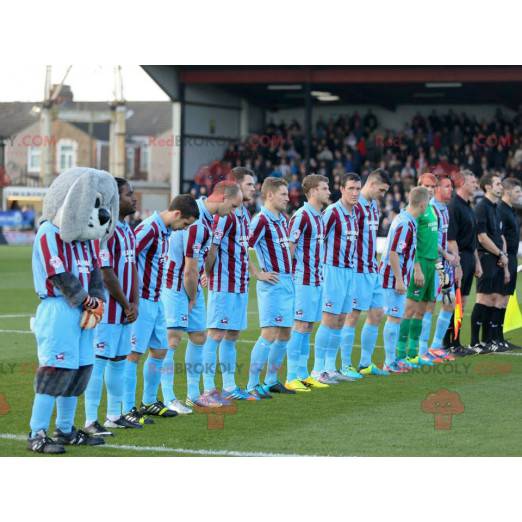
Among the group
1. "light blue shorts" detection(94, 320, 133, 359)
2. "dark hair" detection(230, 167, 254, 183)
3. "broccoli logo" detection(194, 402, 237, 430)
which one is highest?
"dark hair" detection(230, 167, 254, 183)

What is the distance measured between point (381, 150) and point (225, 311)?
92.8 ft

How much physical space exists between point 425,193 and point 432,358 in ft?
6.02

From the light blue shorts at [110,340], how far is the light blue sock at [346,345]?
360 centimetres

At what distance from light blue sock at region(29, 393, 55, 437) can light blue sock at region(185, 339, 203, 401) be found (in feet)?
6.80

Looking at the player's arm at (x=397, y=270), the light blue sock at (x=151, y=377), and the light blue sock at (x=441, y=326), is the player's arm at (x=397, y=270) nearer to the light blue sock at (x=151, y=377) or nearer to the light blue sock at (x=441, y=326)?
the light blue sock at (x=441, y=326)

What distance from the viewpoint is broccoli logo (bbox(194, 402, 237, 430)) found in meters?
7.99

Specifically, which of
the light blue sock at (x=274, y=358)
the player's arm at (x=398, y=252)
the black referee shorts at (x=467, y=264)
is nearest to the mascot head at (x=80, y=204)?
the light blue sock at (x=274, y=358)

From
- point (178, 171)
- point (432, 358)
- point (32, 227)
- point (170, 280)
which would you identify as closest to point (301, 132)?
point (178, 171)

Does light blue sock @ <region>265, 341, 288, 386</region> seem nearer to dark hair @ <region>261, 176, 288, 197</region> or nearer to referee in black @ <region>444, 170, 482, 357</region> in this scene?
dark hair @ <region>261, 176, 288, 197</region>

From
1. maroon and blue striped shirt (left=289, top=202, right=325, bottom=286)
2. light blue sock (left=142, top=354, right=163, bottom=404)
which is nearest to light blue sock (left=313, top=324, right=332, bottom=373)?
maroon and blue striped shirt (left=289, top=202, right=325, bottom=286)

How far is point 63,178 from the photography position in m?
6.91

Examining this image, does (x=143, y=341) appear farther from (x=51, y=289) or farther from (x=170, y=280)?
(x=51, y=289)

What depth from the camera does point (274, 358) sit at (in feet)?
32.1

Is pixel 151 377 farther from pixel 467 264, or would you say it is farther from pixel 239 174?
pixel 467 264
